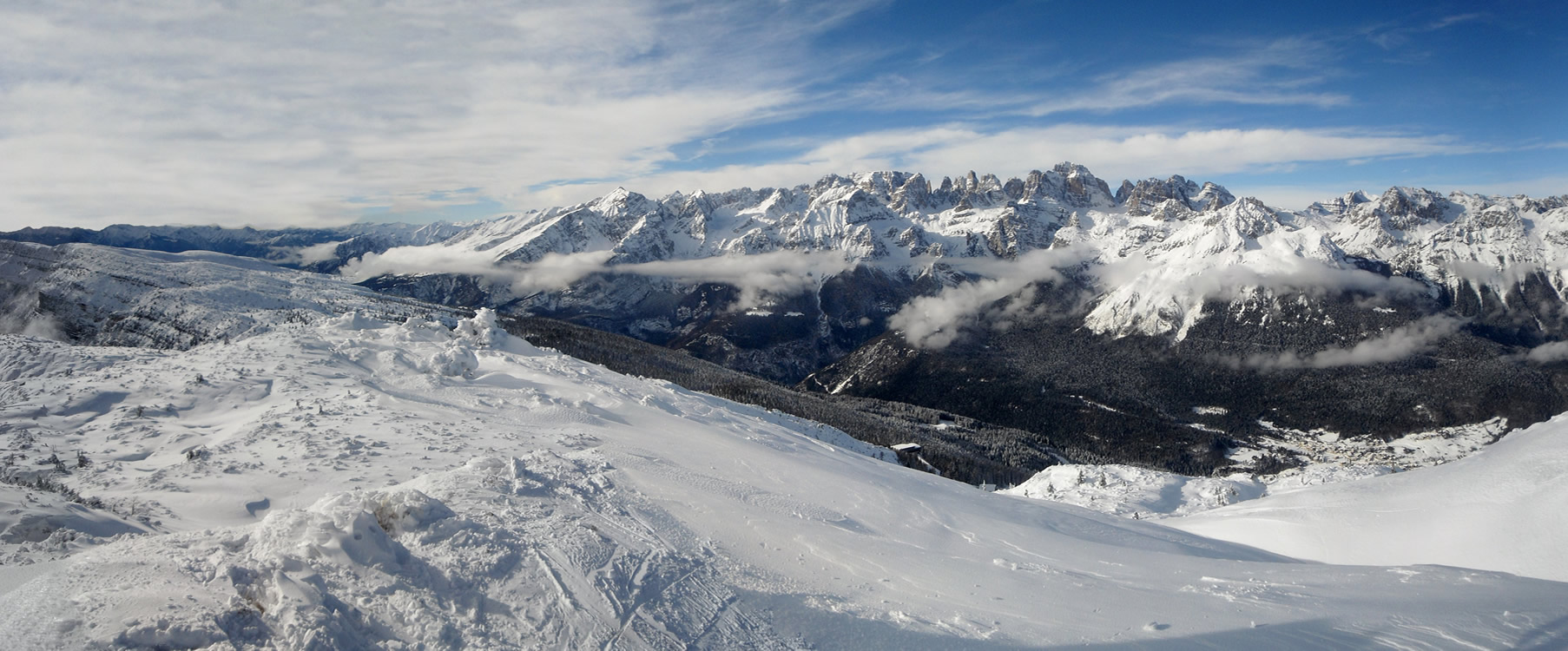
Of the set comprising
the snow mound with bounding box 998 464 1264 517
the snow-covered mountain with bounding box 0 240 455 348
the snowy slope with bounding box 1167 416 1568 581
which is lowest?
the snow mound with bounding box 998 464 1264 517

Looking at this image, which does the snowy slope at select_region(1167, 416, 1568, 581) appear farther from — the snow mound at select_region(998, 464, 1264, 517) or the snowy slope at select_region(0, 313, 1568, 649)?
the snow mound at select_region(998, 464, 1264, 517)

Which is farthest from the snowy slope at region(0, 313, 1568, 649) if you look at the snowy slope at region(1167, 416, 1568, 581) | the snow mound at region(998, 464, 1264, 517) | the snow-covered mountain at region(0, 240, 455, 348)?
the snow-covered mountain at region(0, 240, 455, 348)

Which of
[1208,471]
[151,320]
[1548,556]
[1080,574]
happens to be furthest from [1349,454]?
[151,320]

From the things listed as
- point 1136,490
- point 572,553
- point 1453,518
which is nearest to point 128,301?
point 572,553

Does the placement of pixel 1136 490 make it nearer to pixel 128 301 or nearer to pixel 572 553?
pixel 572 553

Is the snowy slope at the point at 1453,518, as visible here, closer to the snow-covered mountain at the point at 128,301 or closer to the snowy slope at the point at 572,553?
the snowy slope at the point at 572,553

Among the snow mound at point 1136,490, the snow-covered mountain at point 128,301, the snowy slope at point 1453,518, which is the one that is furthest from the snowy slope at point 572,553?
the snow-covered mountain at point 128,301
